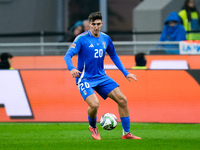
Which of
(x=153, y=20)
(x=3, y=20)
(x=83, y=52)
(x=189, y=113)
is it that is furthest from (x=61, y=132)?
(x=3, y=20)

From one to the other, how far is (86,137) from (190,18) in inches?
333

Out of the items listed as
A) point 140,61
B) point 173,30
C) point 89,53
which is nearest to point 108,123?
point 89,53

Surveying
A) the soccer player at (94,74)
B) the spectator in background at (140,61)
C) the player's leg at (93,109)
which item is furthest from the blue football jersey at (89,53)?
the spectator in background at (140,61)

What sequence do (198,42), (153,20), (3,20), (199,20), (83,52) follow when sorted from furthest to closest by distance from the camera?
(3,20) → (153,20) → (199,20) → (198,42) → (83,52)

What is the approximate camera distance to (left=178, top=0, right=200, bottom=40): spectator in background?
17.7 meters

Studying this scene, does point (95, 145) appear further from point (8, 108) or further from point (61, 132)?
point (8, 108)

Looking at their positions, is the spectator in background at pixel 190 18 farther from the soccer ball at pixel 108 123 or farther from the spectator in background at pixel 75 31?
the soccer ball at pixel 108 123

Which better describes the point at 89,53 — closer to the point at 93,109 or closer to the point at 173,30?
the point at 93,109

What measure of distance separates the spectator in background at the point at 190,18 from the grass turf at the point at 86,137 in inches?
199

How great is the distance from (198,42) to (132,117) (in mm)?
4178

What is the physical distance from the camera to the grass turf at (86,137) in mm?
8841

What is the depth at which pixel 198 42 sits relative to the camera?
17.0 meters

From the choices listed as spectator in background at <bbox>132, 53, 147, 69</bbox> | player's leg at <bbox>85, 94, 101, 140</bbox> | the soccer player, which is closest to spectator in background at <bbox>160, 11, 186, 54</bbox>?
spectator in background at <bbox>132, 53, 147, 69</bbox>

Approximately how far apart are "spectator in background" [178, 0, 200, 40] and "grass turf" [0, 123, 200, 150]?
5.06 m
